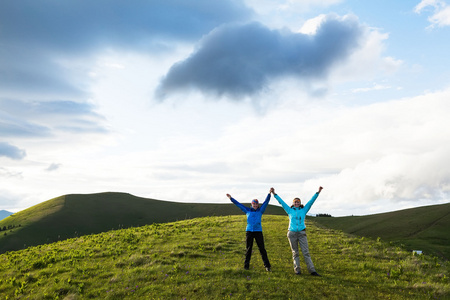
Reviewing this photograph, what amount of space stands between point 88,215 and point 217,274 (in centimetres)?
11796

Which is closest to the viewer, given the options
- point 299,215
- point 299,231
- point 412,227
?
point 299,215

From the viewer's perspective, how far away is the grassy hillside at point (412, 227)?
57.8 m

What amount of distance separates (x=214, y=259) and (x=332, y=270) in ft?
24.4

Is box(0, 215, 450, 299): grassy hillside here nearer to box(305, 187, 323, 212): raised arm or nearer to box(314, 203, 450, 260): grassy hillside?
box(305, 187, 323, 212): raised arm

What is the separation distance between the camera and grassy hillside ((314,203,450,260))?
190ft

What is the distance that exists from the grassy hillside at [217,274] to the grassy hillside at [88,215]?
3262 inches

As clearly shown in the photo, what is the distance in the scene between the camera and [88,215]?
386ft

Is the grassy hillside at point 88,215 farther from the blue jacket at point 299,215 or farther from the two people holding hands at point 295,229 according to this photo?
the blue jacket at point 299,215

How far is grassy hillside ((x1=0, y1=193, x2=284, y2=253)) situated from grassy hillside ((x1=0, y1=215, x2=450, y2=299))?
82.8 metres

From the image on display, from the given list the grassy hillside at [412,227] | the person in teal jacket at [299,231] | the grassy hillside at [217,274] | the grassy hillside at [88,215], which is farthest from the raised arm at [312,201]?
the grassy hillside at [88,215]

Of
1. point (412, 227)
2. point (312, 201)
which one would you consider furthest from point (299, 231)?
point (412, 227)

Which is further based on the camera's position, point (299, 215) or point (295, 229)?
point (295, 229)

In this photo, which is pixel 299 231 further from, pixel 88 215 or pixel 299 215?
pixel 88 215

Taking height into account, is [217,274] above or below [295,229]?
below
